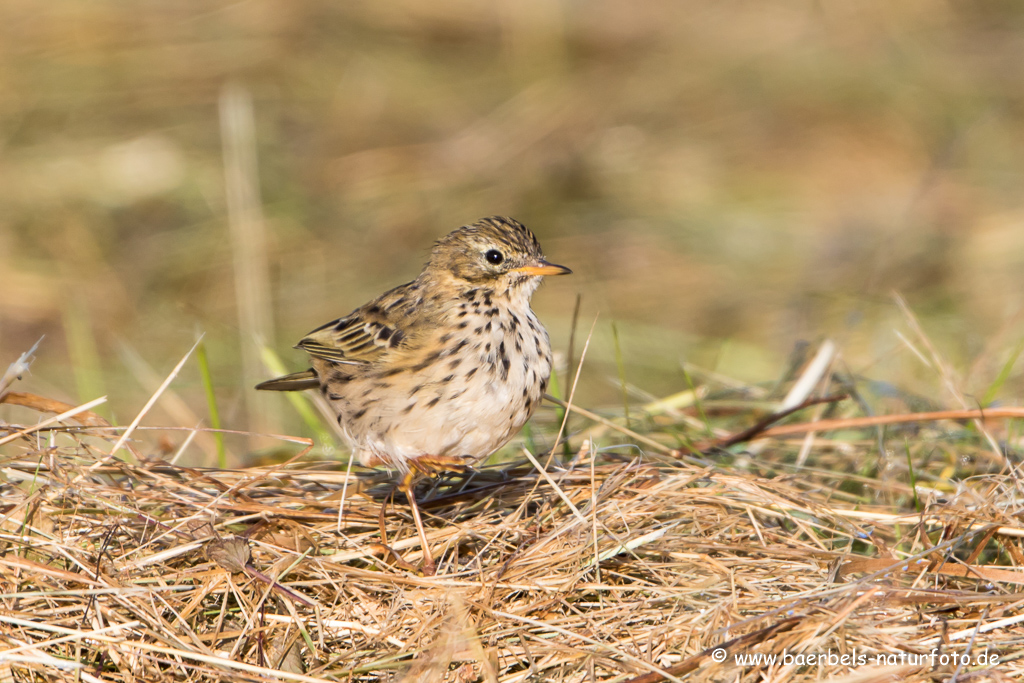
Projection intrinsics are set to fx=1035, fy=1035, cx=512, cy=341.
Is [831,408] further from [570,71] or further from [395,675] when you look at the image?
[570,71]

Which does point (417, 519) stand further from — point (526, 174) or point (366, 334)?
point (526, 174)

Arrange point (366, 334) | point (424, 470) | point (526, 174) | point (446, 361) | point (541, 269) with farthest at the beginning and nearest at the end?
1. point (526, 174)
2. point (366, 334)
3. point (541, 269)
4. point (446, 361)
5. point (424, 470)

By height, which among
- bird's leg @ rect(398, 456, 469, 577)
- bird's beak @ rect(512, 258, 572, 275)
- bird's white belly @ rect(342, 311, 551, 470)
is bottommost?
bird's leg @ rect(398, 456, 469, 577)

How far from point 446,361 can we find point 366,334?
26.7 inches

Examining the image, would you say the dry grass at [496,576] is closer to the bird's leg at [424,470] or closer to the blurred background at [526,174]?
the bird's leg at [424,470]

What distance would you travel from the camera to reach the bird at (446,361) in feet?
14.4

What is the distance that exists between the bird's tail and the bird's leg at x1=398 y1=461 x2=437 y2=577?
4.26ft

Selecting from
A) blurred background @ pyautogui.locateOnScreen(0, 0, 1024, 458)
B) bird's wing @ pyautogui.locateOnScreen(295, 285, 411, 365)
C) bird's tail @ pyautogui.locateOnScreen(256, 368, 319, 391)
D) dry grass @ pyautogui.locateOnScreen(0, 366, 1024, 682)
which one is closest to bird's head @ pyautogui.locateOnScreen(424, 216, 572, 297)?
bird's wing @ pyautogui.locateOnScreen(295, 285, 411, 365)

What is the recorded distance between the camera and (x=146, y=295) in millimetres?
9266

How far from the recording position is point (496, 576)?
12.8 ft

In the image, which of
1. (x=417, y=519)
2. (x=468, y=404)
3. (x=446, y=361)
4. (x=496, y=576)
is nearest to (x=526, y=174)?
(x=446, y=361)

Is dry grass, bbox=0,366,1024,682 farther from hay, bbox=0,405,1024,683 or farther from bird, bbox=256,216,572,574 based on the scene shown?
bird, bbox=256,216,572,574

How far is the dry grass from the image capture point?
11.6 ft

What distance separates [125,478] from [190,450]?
2.18 m
